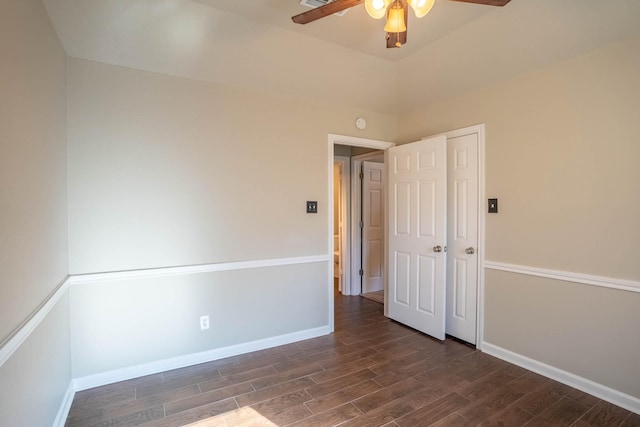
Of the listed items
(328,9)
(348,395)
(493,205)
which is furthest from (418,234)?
(328,9)

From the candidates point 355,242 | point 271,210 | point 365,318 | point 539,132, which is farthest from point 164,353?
point 539,132

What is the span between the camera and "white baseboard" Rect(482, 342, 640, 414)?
203cm

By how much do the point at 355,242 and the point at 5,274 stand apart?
3930 millimetres

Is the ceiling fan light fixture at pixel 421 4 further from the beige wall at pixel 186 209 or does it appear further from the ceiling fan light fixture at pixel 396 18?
the beige wall at pixel 186 209

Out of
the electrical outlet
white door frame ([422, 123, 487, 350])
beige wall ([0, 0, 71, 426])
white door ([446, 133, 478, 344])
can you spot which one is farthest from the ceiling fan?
the electrical outlet

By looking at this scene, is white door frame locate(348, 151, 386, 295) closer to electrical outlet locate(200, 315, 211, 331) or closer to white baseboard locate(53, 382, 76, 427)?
electrical outlet locate(200, 315, 211, 331)

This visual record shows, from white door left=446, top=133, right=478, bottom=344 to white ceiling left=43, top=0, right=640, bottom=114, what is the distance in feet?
2.13

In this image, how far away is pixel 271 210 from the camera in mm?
2959

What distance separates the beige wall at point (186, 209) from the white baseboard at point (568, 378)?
163 centimetres

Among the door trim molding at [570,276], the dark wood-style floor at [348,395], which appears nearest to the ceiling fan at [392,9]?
the door trim molding at [570,276]

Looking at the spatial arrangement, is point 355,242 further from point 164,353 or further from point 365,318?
point 164,353

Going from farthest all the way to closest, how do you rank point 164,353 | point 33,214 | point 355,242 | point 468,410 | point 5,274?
point 355,242 → point 164,353 → point 468,410 → point 33,214 → point 5,274

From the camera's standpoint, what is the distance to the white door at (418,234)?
307 cm

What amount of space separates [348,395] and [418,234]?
1760 mm
